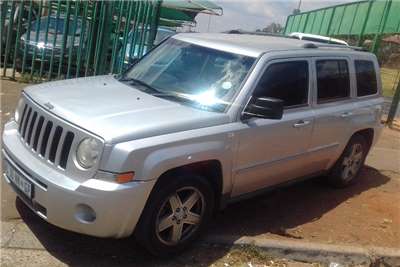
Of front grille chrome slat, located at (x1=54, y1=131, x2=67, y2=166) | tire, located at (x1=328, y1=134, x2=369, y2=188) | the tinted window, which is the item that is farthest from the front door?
front grille chrome slat, located at (x1=54, y1=131, x2=67, y2=166)

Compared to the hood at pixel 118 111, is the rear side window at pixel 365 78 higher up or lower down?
higher up

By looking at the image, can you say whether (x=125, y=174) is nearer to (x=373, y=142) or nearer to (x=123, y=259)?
(x=123, y=259)

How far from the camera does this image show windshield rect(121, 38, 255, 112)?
15.6 feet

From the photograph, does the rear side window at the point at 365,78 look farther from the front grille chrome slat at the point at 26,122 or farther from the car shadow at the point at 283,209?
the front grille chrome slat at the point at 26,122

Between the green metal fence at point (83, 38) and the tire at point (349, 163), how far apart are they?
18.4ft

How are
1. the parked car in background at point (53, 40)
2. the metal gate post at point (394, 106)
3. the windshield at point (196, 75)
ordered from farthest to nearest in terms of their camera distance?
the metal gate post at point (394, 106) < the parked car in background at point (53, 40) < the windshield at point (196, 75)

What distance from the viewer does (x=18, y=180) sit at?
4332 millimetres

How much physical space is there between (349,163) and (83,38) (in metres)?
6.66

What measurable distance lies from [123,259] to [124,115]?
117 centimetres

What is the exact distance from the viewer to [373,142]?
7.22 metres

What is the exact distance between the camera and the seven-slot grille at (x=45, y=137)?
4.05 meters

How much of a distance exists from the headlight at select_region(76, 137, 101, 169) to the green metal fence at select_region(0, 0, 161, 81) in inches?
287

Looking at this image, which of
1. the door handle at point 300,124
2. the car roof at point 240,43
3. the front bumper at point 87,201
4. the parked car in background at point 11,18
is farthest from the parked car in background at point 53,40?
the front bumper at point 87,201

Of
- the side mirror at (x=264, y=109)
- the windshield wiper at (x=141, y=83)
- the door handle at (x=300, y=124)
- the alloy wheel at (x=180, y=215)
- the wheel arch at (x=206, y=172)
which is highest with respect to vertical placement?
the side mirror at (x=264, y=109)
